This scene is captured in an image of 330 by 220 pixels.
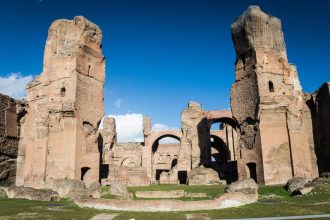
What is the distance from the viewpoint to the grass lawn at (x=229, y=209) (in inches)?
283

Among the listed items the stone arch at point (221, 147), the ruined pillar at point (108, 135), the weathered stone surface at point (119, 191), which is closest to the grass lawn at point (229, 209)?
the weathered stone surface at point (119, 191)

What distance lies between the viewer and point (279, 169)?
55.4 feet

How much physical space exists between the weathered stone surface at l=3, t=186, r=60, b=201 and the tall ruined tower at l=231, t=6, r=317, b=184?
34.1 ft

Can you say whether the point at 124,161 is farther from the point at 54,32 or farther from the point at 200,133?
the point at 54,32

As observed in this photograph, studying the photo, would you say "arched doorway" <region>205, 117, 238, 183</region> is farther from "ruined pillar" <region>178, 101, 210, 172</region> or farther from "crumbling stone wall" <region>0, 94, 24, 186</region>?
"crumbling stone wall" <region>0, 94, 24, 186</region>

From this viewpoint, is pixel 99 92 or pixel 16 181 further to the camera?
pixel 99 92

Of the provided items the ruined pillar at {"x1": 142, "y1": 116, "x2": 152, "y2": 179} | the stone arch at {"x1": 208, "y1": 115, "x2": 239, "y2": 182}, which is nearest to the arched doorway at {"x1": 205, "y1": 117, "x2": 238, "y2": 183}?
the stone arch at {"x1": 208, "y1": 115, "x2": 239, "y2": 182}

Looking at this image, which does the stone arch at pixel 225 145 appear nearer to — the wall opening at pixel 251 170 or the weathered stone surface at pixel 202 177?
the weathered stone surface at pixel 202 177

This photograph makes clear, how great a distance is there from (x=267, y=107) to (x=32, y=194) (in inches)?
498

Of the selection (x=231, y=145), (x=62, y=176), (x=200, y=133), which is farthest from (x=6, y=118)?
(x=231, y=145)

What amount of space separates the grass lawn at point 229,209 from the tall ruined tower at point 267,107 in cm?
328

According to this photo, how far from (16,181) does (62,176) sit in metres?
3.42

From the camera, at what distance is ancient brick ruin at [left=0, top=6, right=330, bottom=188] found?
17.5 metres

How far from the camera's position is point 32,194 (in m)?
12.8
